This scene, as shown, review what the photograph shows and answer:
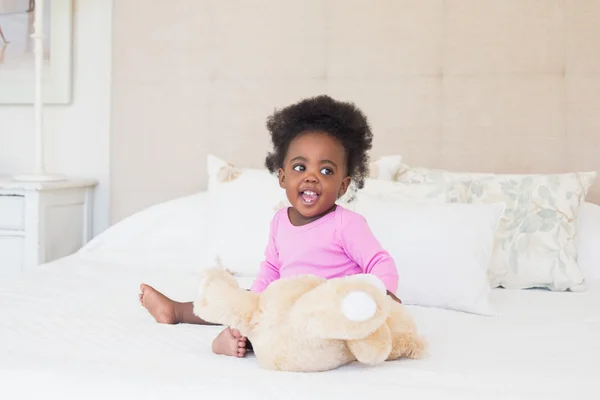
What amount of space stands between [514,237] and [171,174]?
1.19 metres

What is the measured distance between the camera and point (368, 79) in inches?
93.5

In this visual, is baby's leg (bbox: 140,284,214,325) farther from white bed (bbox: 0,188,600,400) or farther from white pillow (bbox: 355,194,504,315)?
white pillow (bbox: 355,194,504,315)

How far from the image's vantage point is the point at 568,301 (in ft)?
5.64

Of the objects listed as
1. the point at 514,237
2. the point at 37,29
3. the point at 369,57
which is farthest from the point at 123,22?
the point at 514,237

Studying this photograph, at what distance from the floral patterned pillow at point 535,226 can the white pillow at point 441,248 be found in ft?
0.59

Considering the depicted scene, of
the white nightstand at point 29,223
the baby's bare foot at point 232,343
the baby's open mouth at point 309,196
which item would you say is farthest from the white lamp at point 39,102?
the baby's bare foot at point 232,343

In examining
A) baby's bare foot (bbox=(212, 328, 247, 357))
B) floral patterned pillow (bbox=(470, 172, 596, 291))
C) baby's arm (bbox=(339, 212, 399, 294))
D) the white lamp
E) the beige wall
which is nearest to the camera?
baby's bare foot (bbox=(212, 328, 247, 357))

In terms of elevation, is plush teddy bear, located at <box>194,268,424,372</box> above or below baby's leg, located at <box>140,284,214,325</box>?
above

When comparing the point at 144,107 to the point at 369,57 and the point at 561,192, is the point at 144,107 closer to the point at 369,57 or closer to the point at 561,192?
the point at 369,57

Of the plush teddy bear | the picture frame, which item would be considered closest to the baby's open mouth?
the plush teddy bear

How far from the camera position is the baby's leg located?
142 centimetres

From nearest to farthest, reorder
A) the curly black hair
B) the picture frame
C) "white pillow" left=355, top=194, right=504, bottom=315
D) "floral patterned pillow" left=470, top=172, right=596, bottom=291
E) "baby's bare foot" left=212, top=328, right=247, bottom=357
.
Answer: "baby's bare foot" left=212, top=328, right=247, bottom=357 → the curly black hair → "white pillow" left=355, top=194, right=504, bottom=315 → "floral patterned pillow" left=470, top=172, right=596, bottom=291 → the picture frame

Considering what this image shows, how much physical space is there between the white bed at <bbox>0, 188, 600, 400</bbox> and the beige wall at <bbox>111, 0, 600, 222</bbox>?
2.00 ft

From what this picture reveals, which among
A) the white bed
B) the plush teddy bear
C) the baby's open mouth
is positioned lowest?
the white bed
